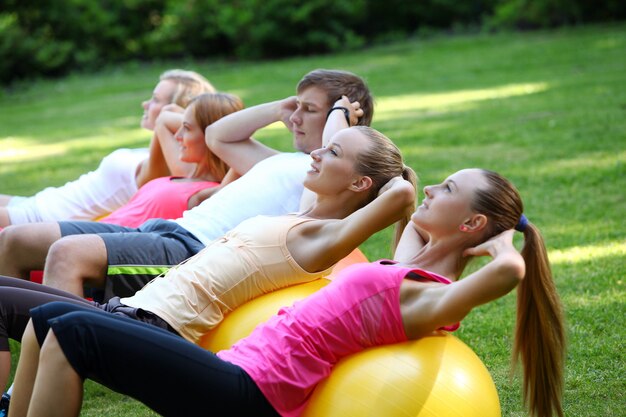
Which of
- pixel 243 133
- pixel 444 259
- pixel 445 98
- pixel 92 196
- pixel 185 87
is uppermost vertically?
pixel 185 87

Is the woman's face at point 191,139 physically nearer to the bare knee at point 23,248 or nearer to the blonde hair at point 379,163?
the bare knee at point 23,248

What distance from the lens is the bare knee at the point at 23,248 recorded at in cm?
448

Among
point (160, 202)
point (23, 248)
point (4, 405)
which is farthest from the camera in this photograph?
point (160, 202)

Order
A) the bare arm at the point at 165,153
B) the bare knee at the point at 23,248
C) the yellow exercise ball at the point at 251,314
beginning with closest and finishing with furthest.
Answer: the yellow exercise ball at the point at 251,314 < the bare knee at the point at 23,248 < the bare arm at the point at 165,153

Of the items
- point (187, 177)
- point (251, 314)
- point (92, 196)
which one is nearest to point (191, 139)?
point (187, 177)

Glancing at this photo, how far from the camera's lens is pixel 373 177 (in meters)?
3.76

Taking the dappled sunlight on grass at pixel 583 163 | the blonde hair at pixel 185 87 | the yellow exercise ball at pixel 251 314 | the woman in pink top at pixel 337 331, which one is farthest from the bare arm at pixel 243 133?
the dappled sunlight on grass at pixel 583 163

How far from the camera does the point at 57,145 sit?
37.9 feet

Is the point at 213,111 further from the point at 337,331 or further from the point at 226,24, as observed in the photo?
the point at 226,24

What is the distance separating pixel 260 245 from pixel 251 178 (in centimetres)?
99

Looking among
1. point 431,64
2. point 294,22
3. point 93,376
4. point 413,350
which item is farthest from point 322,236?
point 294,22

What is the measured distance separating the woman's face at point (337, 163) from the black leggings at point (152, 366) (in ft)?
3.28

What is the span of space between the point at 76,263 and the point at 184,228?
1.93 feet

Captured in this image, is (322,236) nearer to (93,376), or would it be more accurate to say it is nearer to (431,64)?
(93,376)
